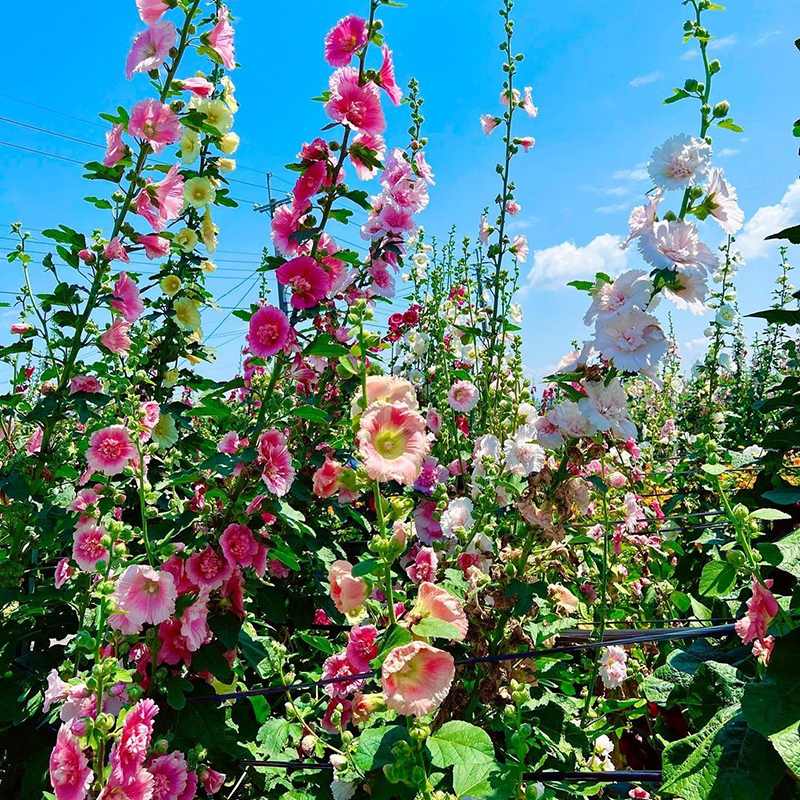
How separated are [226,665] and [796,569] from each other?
1260 millimetres

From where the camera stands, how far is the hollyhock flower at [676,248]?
1351 mm

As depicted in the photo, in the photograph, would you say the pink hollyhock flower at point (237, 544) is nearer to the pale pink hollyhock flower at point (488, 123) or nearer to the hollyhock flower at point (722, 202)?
the hollyhock flower at point (722, 202)

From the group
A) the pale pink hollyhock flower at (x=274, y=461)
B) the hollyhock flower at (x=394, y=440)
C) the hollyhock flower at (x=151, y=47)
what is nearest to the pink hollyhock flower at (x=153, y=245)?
the hollyhock flower at (x=151, y=47)

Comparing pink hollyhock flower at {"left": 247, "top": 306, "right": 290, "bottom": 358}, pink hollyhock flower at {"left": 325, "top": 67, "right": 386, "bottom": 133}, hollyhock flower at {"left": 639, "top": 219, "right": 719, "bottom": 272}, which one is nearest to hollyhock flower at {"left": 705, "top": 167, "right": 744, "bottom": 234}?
hollyhock flower at {"left": 639, "top": 219, "right": 719, "bottom": 272}

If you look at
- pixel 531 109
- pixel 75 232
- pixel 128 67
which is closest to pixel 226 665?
pixel 75 232

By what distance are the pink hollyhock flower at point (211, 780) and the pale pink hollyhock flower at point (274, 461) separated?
656mm

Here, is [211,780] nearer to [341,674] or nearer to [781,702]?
[341,674]

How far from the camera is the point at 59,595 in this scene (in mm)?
1696

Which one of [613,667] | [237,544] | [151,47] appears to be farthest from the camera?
[151,47]

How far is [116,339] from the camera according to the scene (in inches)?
79.7

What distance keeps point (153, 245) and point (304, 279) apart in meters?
0.60

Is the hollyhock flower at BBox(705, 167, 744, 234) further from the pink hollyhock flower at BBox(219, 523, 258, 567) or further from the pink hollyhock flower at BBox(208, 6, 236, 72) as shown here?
the pink hollyhock flower at BBox(208, 6, 236, 72)

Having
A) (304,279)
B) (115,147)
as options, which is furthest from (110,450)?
(115,147)

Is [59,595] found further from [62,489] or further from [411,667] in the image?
[411,667]
